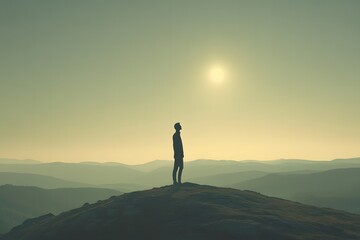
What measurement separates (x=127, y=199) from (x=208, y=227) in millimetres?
9276

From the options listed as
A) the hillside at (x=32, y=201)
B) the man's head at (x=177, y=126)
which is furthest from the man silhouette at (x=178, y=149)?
the hillside at (x=32, y=201)

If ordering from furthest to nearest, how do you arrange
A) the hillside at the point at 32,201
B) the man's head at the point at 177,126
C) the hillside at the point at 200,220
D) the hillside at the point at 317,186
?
1. the hillside at the point at 317,186
2. the hillside at the point at 32,201
3. the man's head at the point at 177,126
4. the hillside at the point at 200,220

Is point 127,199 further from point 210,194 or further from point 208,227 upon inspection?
point 208,227

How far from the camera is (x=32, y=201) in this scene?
539 ft

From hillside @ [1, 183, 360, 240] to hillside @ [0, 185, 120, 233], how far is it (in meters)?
109

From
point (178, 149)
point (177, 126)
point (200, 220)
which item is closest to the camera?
point (200, 220)

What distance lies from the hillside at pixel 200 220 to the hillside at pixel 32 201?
10881cm

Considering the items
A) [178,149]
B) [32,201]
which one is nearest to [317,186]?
[32,201]

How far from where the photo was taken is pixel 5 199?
5950 inches

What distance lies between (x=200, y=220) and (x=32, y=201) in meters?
165

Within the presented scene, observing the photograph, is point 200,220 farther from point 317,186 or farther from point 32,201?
point 317,186

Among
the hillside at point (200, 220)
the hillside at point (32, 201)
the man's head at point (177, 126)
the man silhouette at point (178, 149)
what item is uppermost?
the man's head at point (177, 126)

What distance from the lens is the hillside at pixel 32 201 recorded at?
13100 centimetres

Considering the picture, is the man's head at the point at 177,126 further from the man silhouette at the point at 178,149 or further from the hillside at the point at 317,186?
the hillside at the point at 317,186
